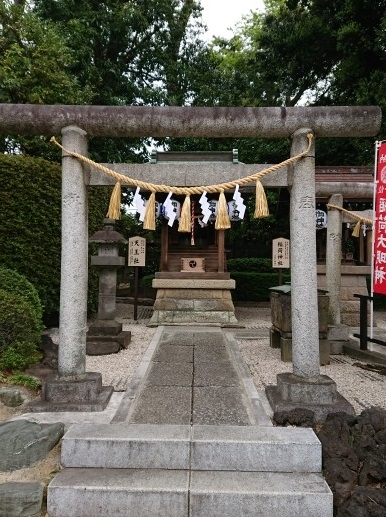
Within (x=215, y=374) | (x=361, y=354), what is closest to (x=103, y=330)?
(x=215, y=374)

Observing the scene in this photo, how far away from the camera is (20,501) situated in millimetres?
2861

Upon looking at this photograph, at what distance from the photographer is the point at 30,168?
322 inches

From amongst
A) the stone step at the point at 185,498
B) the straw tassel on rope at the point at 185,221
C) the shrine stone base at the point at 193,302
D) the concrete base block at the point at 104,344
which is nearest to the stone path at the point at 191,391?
the stone step at the point at 185,498

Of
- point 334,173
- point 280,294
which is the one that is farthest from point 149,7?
point 280,294

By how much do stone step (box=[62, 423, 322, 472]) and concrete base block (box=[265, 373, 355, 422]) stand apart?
0.72 meters

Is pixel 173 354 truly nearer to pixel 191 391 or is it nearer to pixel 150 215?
pixel 191 391

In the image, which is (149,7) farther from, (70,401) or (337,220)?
(70,401)

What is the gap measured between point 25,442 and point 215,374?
276 centimetres

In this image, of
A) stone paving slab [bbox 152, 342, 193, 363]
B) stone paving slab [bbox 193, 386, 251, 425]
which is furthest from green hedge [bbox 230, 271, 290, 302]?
stone paving slab [bbox 193, 386, 251, 425]

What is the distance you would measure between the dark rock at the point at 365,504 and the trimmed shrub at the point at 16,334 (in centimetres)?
426

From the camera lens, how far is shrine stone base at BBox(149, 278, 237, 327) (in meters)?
10.9

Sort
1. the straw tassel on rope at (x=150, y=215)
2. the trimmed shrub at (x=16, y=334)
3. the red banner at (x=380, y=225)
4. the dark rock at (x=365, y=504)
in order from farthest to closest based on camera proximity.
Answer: the red banner at (x=380, y=225) → the trimmed shrub at (x=16, y=334) → the straw tassel on rope at (x=150, y=215) → the dark rock at (x=365, y=504)

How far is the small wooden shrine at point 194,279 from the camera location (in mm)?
10945

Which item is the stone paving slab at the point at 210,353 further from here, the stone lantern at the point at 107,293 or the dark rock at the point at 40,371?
the dark rock at the point at 40,371
